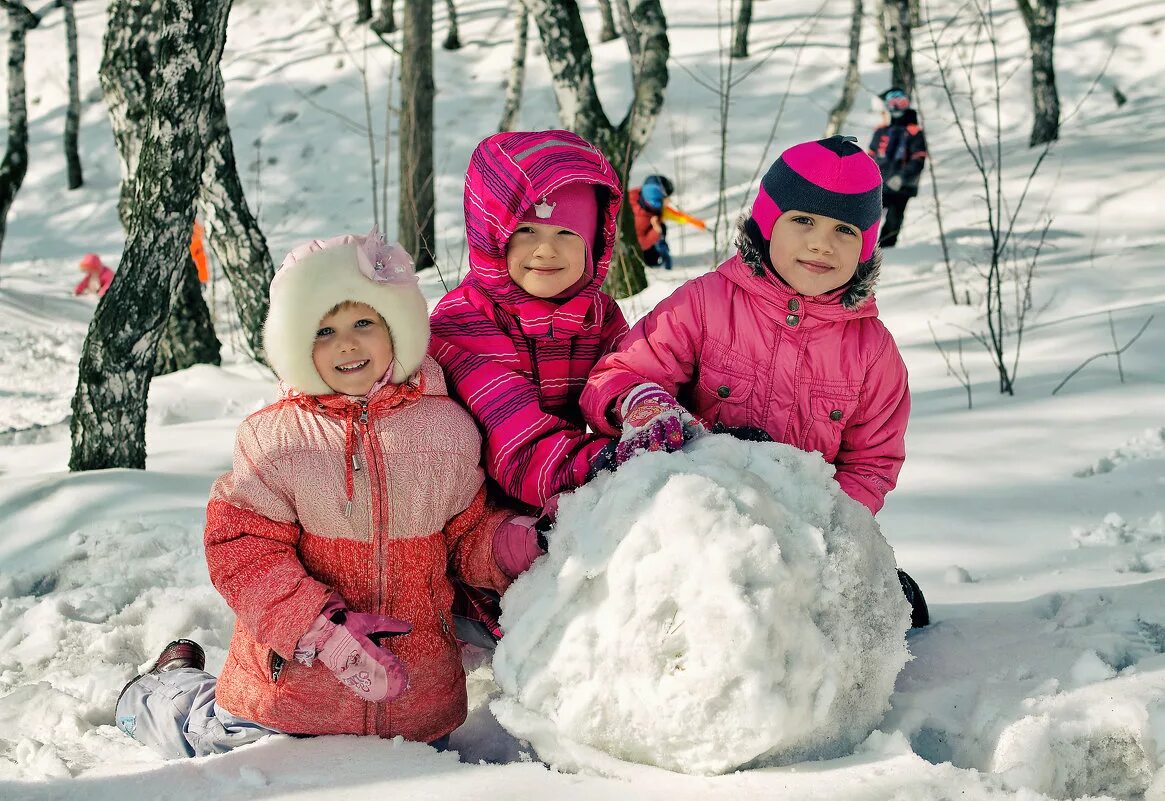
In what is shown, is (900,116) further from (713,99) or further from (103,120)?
(103,120)

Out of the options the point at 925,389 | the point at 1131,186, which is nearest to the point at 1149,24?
the point at 1131,186

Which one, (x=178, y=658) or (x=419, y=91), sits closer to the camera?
(x=178, y=658)

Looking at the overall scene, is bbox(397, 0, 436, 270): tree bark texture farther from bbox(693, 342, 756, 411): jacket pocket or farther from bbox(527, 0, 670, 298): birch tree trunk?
bbox(693, 342, 756, 411): jacket pocket

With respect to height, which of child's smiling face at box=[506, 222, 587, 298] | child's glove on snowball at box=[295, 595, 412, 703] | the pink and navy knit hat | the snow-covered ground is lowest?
the snow-covered ground

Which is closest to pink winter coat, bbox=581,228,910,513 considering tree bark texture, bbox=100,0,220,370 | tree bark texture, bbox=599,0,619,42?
tree bark texture, bbox=100,0,220,370

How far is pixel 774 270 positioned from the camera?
2512mm

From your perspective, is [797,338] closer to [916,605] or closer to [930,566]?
[916,605]

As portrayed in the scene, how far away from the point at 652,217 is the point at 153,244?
6.85 m

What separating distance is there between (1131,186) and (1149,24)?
341 inches

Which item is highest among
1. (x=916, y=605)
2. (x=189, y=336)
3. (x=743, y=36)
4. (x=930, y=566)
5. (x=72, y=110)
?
(x=743, y=36)

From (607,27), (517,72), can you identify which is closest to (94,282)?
(517,72)

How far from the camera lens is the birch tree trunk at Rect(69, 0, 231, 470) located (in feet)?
13.2

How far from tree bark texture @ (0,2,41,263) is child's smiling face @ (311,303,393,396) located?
677 cm

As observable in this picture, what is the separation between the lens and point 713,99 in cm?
1733
